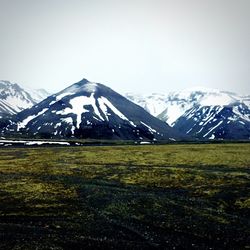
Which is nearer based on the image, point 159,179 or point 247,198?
point 247,198

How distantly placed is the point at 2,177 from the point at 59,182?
13.4 metres

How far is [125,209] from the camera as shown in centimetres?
4616

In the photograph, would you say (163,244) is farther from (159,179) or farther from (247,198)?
(159,179)

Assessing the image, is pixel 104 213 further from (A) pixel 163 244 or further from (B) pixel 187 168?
(B) pixel 187 168

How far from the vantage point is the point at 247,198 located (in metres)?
51.5

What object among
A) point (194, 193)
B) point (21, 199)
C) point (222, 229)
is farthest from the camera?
point (194, 193)

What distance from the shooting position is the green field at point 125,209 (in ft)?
112

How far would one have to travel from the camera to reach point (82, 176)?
7431 centimetres

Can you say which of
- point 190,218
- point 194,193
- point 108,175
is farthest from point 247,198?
point 108,175

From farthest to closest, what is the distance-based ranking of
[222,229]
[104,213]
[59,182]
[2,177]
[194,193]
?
[2,177]
[59,182]
[194,193]
[104,213]
[222,229]

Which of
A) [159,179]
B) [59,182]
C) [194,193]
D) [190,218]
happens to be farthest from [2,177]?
[190,218]

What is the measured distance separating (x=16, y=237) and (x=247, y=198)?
32459mm

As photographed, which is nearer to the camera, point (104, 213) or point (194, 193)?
point (104, 213)

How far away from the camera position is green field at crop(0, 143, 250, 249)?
34.1 meters
